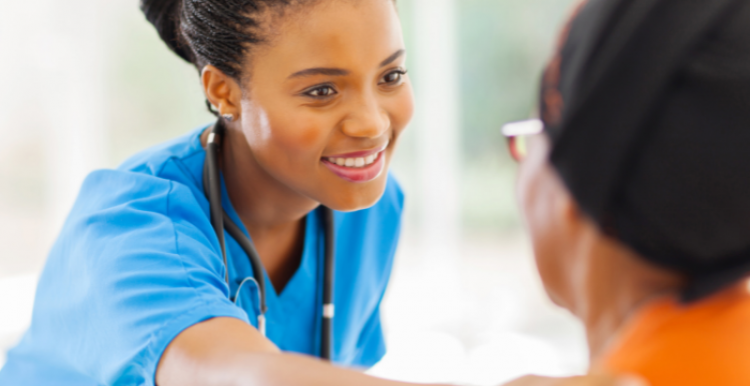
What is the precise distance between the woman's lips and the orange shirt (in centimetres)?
59

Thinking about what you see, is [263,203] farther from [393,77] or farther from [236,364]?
[236,364]

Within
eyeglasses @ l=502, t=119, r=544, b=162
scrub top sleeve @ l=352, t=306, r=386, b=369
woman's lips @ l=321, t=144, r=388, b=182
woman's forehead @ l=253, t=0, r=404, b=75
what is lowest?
scrub top sleeve @ l=352, t=306, r=386, b=369

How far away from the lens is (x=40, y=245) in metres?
2.65

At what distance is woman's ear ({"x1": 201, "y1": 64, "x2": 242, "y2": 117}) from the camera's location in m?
1.06

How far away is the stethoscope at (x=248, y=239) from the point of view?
1051mm

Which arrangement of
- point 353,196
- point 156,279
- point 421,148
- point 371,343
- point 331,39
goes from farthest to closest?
point 421,148
point 371,343
point 353,196
point 331,39
point 156,279

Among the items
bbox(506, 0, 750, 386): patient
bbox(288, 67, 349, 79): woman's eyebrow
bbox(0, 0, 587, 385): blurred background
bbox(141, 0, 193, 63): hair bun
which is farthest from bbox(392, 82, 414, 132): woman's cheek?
bbox(0, 0, 587, 385): blurred background

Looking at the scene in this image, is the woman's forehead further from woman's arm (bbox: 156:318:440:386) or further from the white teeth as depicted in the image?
woman's arm (bbox: 156:318:440:386)

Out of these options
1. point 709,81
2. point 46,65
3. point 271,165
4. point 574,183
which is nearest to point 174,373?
point 271,165

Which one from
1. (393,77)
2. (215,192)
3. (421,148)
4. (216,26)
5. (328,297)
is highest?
(216,26)

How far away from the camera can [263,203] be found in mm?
1156

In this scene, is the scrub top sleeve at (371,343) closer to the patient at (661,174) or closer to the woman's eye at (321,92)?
the woman's eye at (321,92)

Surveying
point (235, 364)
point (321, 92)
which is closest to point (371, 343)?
point (321, 92)

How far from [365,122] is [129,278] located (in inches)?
15.8
